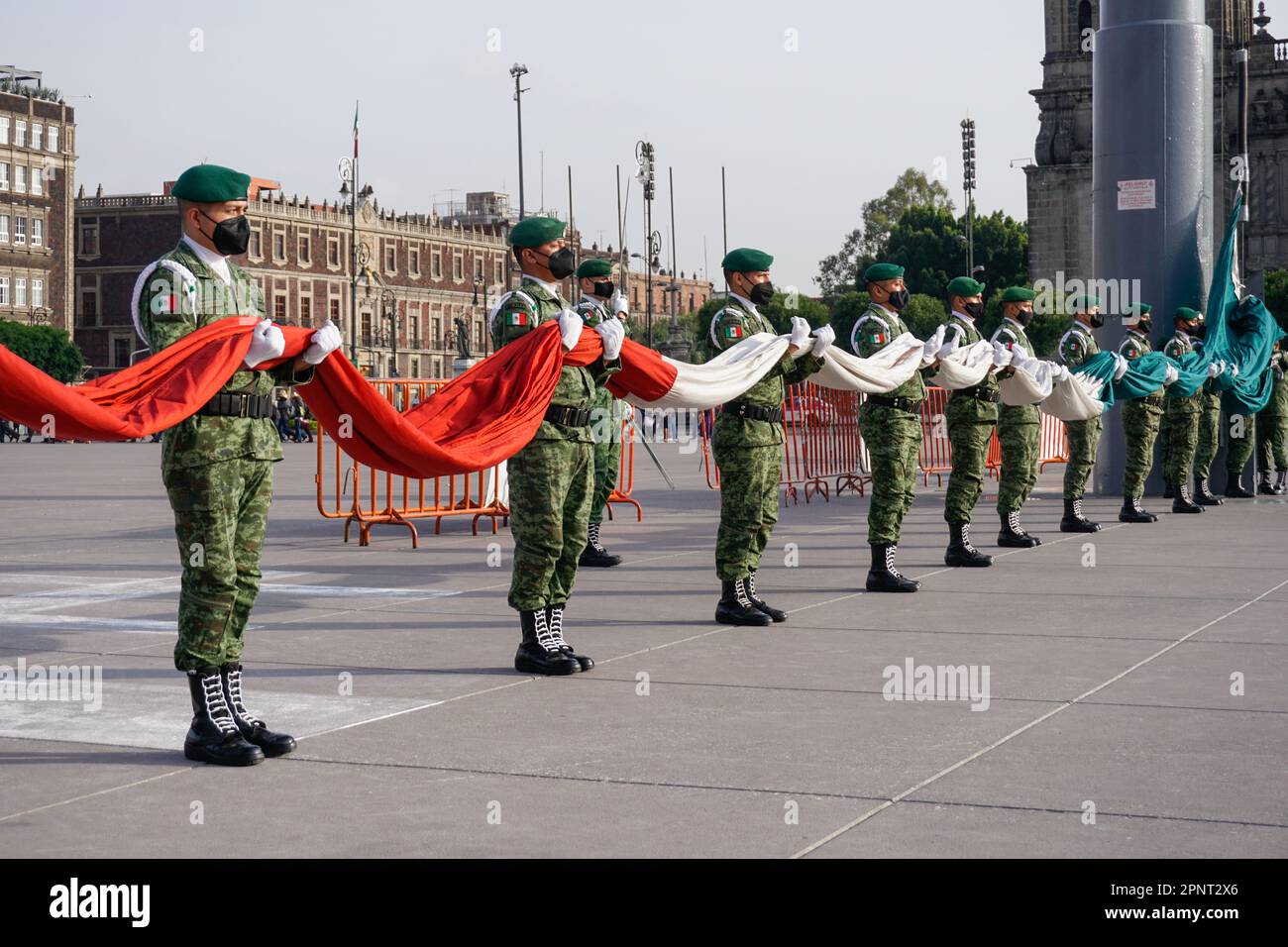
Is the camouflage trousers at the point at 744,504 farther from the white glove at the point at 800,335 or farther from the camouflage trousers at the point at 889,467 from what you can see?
the camouflage trousers at the point at 889,467

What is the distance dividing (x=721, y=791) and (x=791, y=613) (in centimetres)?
455

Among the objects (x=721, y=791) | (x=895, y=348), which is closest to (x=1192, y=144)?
(x=895, y=348)

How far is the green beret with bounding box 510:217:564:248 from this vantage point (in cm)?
791

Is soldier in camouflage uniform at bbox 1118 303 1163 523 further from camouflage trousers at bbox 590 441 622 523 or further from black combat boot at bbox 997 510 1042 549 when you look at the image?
camouflage trousers at bbox 590 441 622 523

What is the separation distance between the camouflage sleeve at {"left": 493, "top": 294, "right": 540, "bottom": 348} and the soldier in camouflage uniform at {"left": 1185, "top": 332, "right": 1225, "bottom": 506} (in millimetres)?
11811

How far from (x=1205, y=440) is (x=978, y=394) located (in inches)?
261

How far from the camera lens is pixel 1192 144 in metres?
19.3

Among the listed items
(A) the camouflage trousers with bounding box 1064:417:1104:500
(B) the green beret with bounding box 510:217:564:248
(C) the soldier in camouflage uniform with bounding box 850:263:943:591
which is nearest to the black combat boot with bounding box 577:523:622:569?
(C) the soldier in camouflage uniform with bounding box 850:263:943:591

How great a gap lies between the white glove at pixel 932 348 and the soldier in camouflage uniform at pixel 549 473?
3632mm

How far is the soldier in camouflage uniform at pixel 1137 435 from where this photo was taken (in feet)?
52.3
